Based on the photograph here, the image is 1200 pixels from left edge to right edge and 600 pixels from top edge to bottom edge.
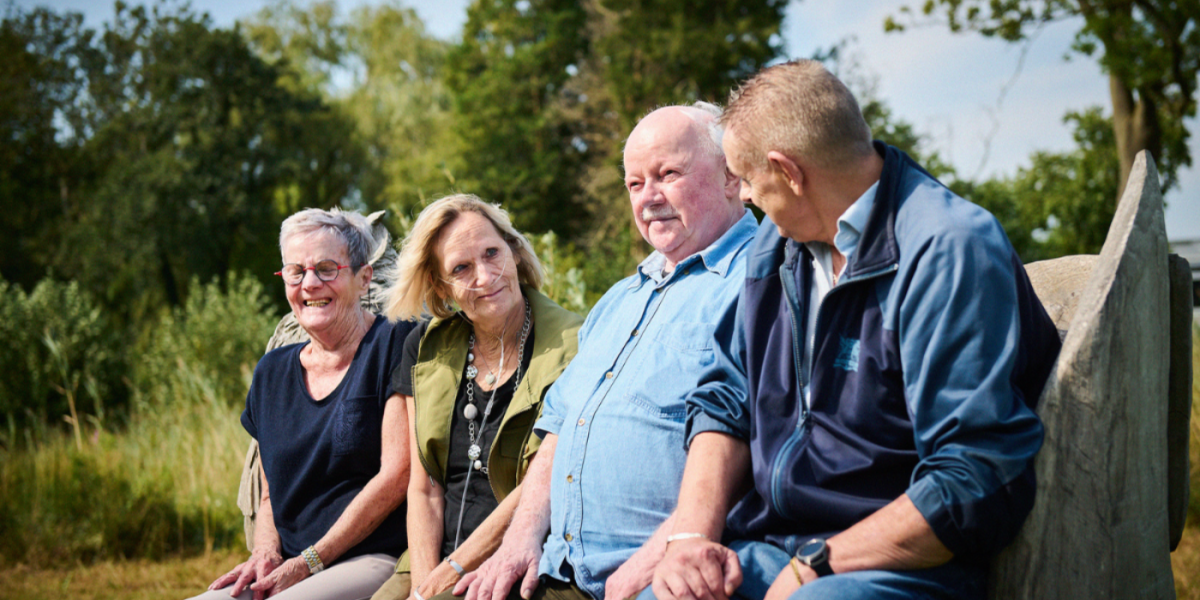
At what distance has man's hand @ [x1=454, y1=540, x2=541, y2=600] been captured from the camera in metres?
2.45

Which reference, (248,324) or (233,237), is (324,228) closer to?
(248,324)

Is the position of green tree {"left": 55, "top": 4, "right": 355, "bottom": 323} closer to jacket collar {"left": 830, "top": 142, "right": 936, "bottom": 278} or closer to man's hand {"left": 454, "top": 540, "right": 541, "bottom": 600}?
man's hand {"left": 454, "top": 540, "right": 541, "bottom": 600}

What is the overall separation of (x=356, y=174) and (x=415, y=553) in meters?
26.9

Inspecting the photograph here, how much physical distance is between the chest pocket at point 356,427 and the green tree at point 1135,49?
9952 mm

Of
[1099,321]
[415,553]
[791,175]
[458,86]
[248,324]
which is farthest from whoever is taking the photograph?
[458,86]

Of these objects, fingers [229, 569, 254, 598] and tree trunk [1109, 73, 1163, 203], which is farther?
tree trunk [1109, 73, 1163, 203]

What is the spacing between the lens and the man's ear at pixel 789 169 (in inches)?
74.4

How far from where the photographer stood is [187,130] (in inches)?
1029

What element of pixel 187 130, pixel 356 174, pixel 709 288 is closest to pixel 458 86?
pixel 356 174

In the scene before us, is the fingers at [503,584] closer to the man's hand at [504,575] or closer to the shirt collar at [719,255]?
the man's hand at [504,575]

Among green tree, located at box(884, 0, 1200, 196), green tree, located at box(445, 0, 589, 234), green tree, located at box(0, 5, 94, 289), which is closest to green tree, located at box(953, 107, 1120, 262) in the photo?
green tree, located at box(884, 0, 1200, 196)

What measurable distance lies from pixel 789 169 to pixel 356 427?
6.63 ft

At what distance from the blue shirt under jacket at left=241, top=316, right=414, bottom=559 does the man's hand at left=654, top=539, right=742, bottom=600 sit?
1.53 m

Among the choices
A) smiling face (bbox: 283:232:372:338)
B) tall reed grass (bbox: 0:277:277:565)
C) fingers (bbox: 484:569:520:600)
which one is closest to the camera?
fingers (bbox: 484:569:520:600)
